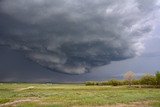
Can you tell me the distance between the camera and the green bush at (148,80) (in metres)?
144

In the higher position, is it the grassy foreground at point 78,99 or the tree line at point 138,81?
the tree line at point 138,81

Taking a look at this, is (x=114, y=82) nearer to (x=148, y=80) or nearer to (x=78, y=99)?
(x=148, y=80)

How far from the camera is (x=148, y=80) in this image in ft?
488

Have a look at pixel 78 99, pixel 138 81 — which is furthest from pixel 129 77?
pixel 78 99

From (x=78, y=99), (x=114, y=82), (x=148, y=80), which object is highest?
(x=114, y=82)

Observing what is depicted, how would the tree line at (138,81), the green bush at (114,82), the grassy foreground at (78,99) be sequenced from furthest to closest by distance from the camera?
1. the green bush at (114,82)
2. the tree line at (138,81)
3. the grassy foreground at (78,99)

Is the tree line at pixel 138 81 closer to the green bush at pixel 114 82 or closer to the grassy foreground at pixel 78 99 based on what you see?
the green bush at pixel 114 82

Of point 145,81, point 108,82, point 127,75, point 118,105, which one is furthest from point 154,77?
point 118,105

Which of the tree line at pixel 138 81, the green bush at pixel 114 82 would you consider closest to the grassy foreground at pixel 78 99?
the tree line at pixel 138 81

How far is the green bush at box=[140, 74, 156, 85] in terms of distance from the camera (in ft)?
474

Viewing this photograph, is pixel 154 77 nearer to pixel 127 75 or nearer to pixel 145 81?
pixel 145 81

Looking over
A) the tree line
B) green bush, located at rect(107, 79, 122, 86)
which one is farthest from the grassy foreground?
green bush, located at rect(107, 79, 122, 86)

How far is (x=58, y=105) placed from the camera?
2199 inches

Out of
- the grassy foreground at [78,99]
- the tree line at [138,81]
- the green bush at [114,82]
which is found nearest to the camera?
the grassy foreground at [78,99]
